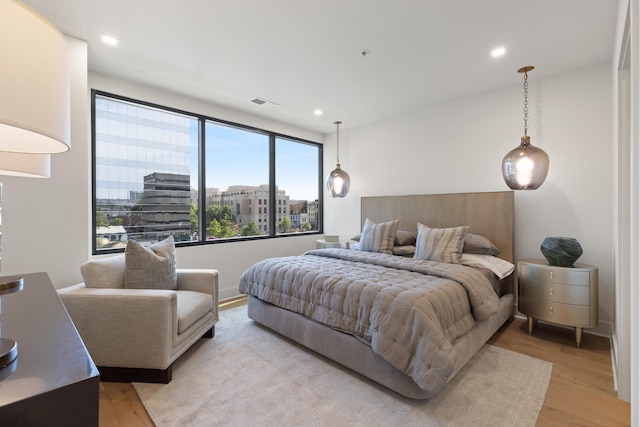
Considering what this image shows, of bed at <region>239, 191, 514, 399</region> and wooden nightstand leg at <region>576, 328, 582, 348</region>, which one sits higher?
bed at <region>239, 191, 514, 399</region>

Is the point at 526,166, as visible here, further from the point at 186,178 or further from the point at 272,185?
the point at 186,178

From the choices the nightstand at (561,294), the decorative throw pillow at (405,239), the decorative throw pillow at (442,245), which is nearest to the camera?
the nightstand at (561,294)

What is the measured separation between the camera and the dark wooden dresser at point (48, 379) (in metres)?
0.51

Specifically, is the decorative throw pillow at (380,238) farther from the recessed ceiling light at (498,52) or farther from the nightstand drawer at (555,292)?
the recessed ceiling light at (498,52)

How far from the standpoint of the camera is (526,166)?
297 centimetres

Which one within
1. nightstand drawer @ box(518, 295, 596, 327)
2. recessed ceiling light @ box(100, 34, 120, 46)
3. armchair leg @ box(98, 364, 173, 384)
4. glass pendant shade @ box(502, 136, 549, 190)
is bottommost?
armchair leg @ box(98, 364, 173, 384)

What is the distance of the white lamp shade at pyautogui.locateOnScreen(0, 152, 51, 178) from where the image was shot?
4.17 ft

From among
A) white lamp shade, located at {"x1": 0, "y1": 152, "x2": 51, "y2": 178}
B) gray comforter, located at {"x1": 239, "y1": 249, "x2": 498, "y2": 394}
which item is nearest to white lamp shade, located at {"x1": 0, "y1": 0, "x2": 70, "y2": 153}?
white lamp shade, located at {"x1": 0, "y1": 152, "x2": 51, "y2": 178}

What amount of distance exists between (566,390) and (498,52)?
2.79 metres

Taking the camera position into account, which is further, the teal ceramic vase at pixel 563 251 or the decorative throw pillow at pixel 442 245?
the decorative throw pillow at pixel 442 245

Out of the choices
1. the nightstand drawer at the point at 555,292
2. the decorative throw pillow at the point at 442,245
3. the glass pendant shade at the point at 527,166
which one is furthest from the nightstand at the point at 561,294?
the glass pendant shade at the point at 527,166

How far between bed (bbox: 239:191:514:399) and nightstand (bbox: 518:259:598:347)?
0.23m

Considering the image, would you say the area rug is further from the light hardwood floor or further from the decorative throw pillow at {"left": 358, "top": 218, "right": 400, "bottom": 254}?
the decorative throw pillow at {"left": 358, "top": 218, "right": 400, "bottom": 254}

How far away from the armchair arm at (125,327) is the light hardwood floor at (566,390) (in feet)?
0.71
